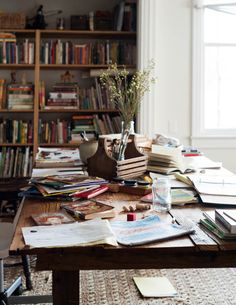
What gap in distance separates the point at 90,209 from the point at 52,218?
0.16 metres

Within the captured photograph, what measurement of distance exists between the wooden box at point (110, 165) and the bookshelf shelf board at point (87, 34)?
8.12 feet

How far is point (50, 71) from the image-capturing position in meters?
4.90

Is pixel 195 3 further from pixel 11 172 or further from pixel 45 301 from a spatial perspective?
pixel 45 301

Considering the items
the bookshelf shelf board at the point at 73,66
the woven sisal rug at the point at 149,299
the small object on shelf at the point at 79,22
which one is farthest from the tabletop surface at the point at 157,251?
the small object on shelf at the point at 79,22

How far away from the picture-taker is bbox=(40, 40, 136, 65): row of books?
466 cm

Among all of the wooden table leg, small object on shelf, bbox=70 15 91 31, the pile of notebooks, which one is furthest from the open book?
small object on shelf, bbox=70 15 91 31

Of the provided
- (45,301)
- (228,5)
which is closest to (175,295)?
(45,301)

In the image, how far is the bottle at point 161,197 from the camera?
5.83ft

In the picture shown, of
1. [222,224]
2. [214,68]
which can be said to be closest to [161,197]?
[222,224]

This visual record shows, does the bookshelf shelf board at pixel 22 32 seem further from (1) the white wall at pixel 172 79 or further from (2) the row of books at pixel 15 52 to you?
(1) the white wall at pixel 172 79

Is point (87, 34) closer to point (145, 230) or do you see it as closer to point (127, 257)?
point (145, 230)

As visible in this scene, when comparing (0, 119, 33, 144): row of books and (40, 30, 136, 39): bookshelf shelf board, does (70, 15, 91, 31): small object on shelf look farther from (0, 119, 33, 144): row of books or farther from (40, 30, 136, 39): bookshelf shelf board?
(0, 119, 33, 144): row of books

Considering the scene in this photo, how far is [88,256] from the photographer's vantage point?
1333 mm

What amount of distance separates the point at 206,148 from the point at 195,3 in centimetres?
147
